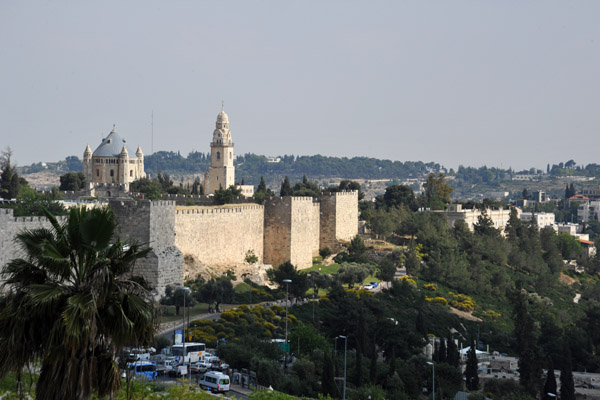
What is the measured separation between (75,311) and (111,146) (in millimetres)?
62050

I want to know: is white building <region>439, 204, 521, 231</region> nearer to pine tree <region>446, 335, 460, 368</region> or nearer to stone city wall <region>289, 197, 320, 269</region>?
stone city wall <region>289, 197, 320, 269</region>

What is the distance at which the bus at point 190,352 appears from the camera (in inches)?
819

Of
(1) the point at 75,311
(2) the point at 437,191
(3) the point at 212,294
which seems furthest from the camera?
(2) the point at 437,191

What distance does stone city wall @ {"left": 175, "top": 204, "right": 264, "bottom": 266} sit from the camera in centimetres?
3547

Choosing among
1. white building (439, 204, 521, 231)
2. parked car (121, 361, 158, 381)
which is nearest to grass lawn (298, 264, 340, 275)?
white building (439, 204, 521, 231)

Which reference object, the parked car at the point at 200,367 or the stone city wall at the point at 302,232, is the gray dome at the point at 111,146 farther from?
the parked car at the point at 200,367

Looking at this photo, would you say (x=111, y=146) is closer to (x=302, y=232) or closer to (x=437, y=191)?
(x=437, y=191)

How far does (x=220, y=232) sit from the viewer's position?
38.2 metres

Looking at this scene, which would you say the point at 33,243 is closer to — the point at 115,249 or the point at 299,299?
the point at 115,249

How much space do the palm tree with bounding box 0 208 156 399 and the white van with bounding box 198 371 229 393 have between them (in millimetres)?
8639

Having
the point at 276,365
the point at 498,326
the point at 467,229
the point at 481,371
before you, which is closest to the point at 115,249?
the point at 276,365

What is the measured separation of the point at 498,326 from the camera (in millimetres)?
40031

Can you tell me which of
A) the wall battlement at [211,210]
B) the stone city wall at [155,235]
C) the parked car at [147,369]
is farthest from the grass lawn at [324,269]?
the parked car at [147,369]

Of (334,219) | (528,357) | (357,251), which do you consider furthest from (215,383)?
(334,219)
